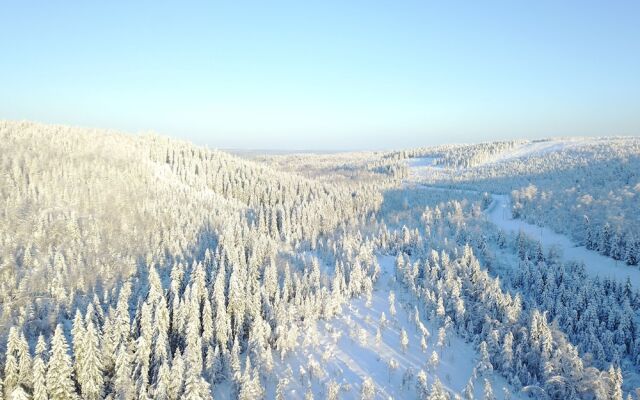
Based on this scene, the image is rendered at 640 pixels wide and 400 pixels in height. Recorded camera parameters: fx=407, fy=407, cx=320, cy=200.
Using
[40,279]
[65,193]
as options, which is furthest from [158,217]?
[40,279]

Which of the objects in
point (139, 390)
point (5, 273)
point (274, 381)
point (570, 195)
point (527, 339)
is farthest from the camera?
point (570, 195)

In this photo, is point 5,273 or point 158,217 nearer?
point 5,273

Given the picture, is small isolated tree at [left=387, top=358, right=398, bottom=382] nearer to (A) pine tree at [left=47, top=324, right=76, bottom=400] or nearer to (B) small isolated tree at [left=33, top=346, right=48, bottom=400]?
(A) pine tree at [left=47, top=324, right=76, bottom=400]

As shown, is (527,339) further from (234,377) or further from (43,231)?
(43,231)

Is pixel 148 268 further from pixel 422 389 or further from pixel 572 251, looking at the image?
pixel 572 251

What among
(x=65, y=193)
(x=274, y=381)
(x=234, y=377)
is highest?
(x=65, y=193)

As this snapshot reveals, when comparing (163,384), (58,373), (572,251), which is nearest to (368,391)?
(163,384)
